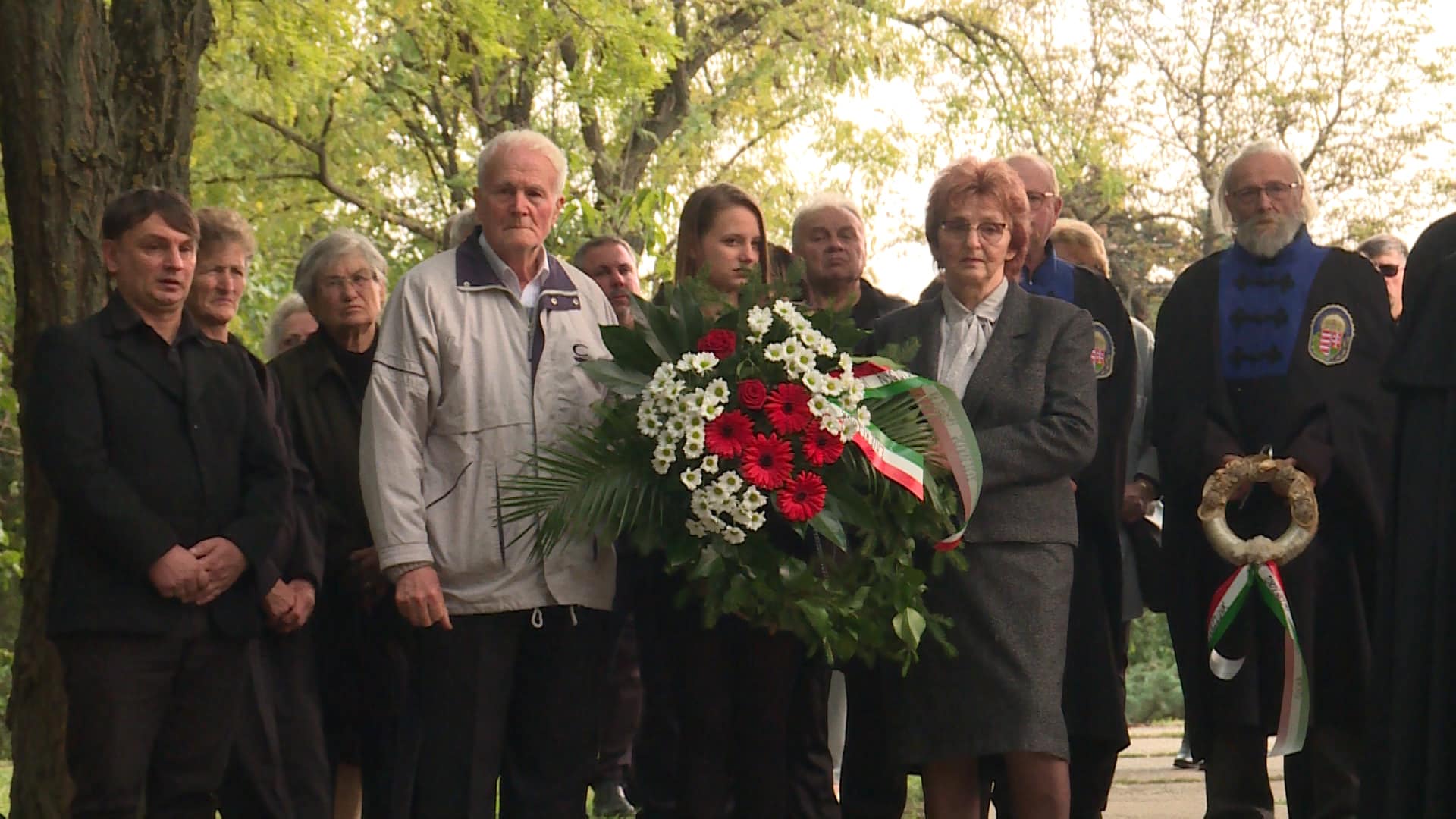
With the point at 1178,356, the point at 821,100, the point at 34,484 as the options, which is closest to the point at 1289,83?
the point at 821,100

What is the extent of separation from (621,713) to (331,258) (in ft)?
8.87

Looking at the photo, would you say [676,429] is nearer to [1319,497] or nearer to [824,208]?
[824,208]

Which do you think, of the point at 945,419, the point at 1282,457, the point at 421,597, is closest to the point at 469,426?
the point at 421,597

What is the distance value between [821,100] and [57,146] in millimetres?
16239

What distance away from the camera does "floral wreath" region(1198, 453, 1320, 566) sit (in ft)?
20.5

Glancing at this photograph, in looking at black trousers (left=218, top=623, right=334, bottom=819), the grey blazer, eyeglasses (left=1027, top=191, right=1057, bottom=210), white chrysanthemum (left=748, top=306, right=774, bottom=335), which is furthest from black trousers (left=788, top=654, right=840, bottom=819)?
eyeglasses (left=1027, top=191, right=1057, bottom=210)

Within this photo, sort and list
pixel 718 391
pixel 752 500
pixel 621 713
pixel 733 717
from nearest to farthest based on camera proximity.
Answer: pixel 752 500
pixel 718 391
pixel 733 717
pixel 621 713

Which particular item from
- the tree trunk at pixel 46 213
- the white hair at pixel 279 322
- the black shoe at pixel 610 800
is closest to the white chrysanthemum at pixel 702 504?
the tree trunk at pixel 46 213

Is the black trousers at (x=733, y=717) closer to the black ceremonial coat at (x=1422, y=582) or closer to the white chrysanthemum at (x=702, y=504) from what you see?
the white chrysanthemum at (x=702, y=504)

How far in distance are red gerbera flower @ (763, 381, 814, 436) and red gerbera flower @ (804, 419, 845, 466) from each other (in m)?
0.04

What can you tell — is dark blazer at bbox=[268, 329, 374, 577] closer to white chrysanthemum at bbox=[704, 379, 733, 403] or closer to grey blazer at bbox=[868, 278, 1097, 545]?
white chrysanthemum at bbox=[704, 379, 733, 403]

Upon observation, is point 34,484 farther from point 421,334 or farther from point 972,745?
point 972,745

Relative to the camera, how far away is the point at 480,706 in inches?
204

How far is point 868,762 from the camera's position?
617cm
